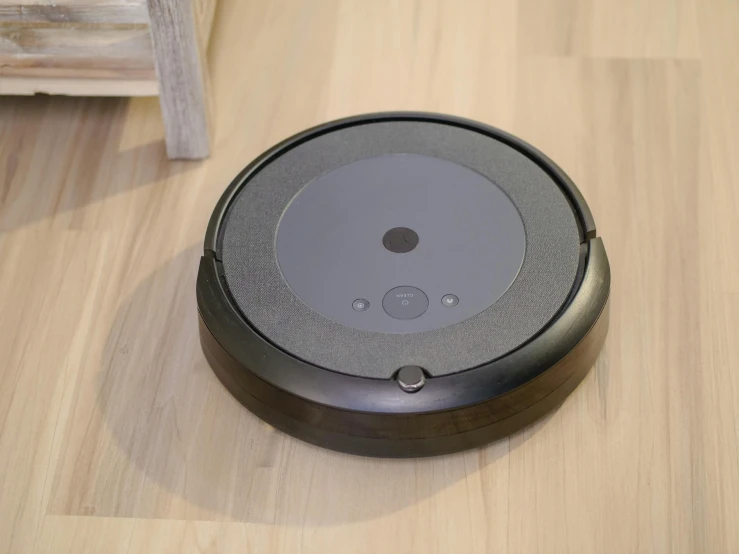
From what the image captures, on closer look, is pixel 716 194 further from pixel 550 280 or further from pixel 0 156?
pixel 0 156

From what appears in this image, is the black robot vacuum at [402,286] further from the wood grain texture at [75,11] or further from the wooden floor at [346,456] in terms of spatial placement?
the wood grain texture at [75,11]

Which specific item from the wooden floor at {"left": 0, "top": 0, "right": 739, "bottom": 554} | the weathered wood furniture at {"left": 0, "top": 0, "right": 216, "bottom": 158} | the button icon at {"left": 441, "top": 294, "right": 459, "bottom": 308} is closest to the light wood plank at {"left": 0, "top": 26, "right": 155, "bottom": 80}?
the weathered wood furniture at {"left": 0, "top": 0, "right": 216, "bottom": 158}

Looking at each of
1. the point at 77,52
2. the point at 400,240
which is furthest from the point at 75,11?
the point at 400,240

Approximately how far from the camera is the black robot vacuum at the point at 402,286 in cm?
100

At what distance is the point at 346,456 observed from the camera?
1074 millimetres

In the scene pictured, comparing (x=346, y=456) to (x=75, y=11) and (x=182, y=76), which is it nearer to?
(x=182, y=76)

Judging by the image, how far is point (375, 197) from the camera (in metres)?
1.19

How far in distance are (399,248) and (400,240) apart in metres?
0.01

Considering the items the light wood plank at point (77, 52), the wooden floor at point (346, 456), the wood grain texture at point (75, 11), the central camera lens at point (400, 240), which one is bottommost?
the wooden floor at point (346, 456)

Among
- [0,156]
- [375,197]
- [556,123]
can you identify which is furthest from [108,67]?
[556,123]

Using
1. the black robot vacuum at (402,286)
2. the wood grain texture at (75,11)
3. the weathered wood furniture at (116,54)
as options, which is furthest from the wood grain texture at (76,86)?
the black robot vacuum at (402,286)

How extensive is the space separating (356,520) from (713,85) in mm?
940

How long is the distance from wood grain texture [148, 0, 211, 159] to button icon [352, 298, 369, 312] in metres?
0.44

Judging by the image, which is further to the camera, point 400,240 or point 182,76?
point 182,76
